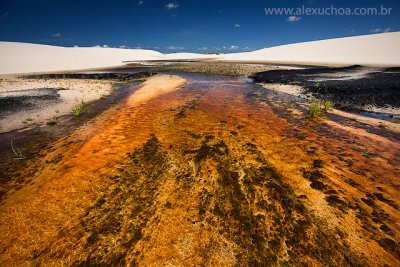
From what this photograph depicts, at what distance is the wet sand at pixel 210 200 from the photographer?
3.32m

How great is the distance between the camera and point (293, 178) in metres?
5.05

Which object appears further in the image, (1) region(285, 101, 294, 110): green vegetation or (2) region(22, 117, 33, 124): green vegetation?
(1) region(285, 101, 294, 110): green vegetation

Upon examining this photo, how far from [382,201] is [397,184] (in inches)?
34.1

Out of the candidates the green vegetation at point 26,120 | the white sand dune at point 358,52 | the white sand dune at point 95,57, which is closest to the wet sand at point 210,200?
the green vegetation at point 26,120

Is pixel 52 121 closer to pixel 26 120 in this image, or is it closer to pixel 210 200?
pixel 26 120

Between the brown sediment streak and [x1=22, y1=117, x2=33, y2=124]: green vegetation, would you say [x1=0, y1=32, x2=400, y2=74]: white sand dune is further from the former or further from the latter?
the brown sediment streak

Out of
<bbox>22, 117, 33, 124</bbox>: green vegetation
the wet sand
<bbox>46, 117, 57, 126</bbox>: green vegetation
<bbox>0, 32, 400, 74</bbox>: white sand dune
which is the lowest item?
the wet sand

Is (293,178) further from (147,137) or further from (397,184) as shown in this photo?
(147,137)

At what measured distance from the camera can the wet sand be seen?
3318mm

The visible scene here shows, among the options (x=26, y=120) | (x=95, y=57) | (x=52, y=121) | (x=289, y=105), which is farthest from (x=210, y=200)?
(x=95, y=57)

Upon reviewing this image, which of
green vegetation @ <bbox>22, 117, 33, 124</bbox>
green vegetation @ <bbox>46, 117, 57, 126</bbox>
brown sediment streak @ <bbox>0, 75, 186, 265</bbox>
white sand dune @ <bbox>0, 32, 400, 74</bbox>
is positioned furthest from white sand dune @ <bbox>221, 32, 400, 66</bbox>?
green vegetation @ <bbox>22, 117, 33, 124</bbox>

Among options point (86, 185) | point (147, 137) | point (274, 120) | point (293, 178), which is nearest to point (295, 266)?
point (293, 178)

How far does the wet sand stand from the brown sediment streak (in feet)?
0.08

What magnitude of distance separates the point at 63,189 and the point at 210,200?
3.04 m
